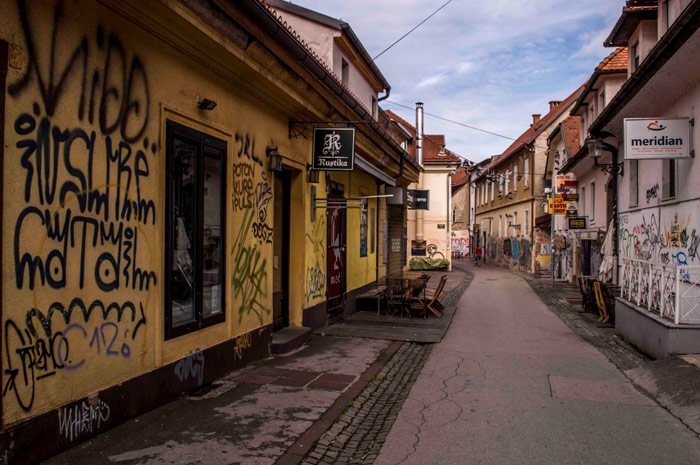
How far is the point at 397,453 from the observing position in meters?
4.85

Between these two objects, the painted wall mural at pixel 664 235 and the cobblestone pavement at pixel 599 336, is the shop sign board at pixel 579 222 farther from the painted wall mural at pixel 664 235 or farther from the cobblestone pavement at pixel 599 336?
the painted wall mural at pixel 664 235

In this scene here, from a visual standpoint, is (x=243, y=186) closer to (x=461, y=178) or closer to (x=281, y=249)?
(x=281, y=249)

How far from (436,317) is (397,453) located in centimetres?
Result: 841

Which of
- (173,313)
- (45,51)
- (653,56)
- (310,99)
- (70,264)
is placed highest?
(653,56)

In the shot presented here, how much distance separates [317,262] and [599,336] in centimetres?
576

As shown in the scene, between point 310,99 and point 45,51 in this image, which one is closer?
point 45,51

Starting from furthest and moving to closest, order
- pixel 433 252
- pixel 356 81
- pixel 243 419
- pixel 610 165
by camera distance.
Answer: pixel 433 252 → pixel 356 81 → pixel 610 165 → pixel 243 419

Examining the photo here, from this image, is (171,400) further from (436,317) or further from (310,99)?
(436,317)

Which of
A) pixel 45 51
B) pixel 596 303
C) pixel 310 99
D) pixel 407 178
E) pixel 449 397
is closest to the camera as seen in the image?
pixel 45 51

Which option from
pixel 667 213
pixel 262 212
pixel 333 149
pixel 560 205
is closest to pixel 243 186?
pixel 262 212

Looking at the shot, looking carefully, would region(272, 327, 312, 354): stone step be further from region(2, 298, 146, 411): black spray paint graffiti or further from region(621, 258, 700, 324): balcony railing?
region(621, 258, 700, 324): balcony railing

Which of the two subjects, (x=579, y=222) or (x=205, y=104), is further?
(x=579, y=222)

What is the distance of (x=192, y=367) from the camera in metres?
6.18

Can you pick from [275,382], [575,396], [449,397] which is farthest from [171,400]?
[575,396]
